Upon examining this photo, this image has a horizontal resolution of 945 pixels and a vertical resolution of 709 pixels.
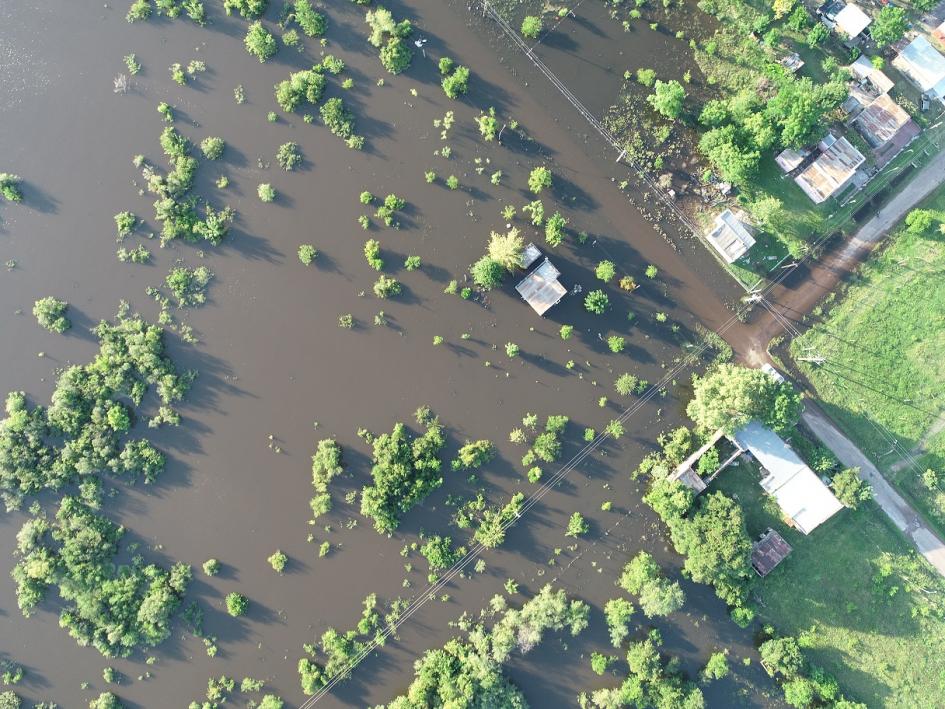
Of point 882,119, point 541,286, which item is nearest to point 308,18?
point 541,286

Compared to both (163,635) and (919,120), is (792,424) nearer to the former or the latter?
(919,120)

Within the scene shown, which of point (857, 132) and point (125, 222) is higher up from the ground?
point (125, 222)

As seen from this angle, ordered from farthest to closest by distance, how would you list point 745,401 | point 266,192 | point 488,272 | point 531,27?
1. point 266,192
2. point 531,27
3. point 488,272
4. point 745,401

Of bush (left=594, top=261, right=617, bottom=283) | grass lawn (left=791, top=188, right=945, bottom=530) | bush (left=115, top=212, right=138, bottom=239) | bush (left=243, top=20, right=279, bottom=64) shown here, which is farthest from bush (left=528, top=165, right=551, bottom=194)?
bush (left=115, top=212, right=138, bottom=239)

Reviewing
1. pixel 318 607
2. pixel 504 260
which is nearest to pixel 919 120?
pixel 504 260

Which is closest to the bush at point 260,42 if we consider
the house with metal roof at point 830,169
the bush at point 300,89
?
the bush at point 300,89

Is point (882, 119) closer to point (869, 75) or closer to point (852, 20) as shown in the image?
point (869, 75)
